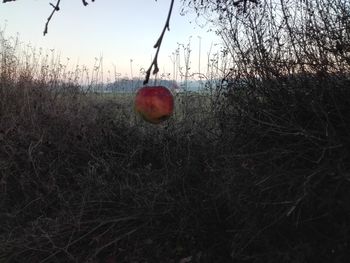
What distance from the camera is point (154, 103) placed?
5.01 feet

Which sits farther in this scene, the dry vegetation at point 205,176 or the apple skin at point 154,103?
the dry vegetation at point 205,176

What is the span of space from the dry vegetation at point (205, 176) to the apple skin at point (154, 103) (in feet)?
4.02

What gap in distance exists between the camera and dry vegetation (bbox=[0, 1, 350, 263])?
9.14ft

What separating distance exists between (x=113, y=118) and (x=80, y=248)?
7.75ft

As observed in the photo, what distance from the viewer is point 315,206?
2758 mm

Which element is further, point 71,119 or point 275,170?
point 71,119

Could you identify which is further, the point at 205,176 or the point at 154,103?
the point at 205,176

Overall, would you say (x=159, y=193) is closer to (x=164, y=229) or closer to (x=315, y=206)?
(x=164, y=229)

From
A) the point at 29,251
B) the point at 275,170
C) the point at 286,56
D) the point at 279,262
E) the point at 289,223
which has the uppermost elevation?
the point at 286,56

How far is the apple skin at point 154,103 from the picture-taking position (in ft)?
5.02

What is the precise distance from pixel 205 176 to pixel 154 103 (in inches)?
96.5

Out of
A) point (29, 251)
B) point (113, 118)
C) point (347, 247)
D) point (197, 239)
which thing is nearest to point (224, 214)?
point (197, 239)

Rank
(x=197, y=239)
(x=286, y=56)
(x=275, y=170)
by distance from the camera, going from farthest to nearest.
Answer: (x=197, y=239)
(x=286, y=56)
(x=275, y=170)

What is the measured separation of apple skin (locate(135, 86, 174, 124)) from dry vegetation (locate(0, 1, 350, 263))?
1224mm
